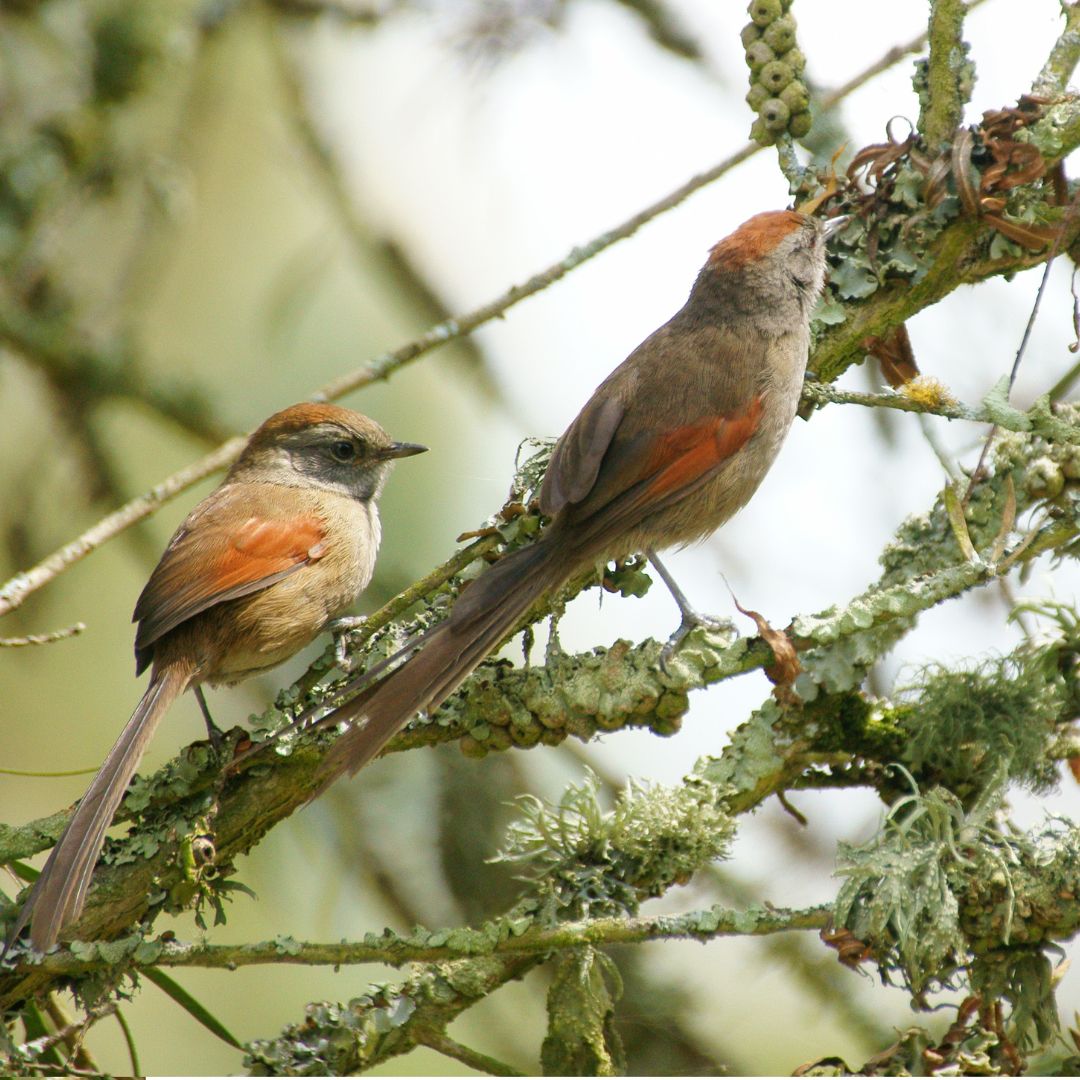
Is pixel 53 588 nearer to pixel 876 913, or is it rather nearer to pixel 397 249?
pixel 397 249

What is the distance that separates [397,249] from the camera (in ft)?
14.3

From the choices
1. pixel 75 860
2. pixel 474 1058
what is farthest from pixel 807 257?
pixel 75 860

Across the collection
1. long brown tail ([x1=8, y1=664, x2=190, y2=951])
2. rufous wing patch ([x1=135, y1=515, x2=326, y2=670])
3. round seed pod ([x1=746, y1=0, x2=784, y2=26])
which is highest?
round seed pod ([x1=746, y1=0, x2=784, y2=26])

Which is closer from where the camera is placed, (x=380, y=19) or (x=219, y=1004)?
(x=219, y=1004)

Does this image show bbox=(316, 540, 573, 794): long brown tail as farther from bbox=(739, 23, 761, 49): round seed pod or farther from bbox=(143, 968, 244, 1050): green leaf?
bbox=(739, 23, 761, 49): round seed pod

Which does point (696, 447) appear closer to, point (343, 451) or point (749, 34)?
point (749, 34)

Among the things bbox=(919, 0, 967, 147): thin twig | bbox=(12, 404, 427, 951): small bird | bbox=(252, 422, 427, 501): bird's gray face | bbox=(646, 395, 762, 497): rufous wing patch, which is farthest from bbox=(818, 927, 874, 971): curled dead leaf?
bbox=(252, 422, 427, 501): bird's gray face

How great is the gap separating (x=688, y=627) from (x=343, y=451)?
1.70m

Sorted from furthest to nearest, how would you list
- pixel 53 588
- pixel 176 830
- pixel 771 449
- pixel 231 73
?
pixel 231 73 → pixel 53 588 → pixel 771 449 → pixel 176 830

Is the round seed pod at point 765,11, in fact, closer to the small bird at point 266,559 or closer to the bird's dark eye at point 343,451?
the small bird at point 266,559

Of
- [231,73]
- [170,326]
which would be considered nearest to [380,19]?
[231,73]

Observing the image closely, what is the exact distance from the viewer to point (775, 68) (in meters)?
2.79

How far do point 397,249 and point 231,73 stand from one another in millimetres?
1062

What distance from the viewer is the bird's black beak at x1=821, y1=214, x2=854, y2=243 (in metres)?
2.86
